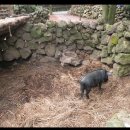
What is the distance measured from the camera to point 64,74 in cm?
679

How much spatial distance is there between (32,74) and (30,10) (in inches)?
242

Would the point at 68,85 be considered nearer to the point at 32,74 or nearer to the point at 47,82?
the point at 47,82

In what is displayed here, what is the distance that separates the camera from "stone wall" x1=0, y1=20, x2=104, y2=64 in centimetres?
743

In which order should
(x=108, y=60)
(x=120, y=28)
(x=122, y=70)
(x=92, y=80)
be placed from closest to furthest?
(x=92, y=80)
(x=122, y=70)
(x=120, y=28)
(x=108, y=60)

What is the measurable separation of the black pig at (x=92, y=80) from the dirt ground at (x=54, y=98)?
0.21 m

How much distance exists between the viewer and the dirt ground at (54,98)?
4742mm

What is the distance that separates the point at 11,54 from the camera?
7.37 m

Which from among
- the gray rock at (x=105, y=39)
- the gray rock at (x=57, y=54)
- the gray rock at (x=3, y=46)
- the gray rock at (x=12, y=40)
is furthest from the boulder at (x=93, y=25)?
the gray rock at (x=3, y=46)

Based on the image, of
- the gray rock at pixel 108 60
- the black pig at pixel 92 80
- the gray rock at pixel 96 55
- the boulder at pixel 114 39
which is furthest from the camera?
the gray rock at pixel 96 55

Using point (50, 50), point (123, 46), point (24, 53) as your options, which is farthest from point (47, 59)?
point (123, 46)

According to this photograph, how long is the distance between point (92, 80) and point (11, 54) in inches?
110

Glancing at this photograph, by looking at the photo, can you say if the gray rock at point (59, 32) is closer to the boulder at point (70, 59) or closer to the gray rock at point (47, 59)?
the boulder at point (70, 59)

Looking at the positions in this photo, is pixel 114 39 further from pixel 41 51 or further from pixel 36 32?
pixel 36 32
